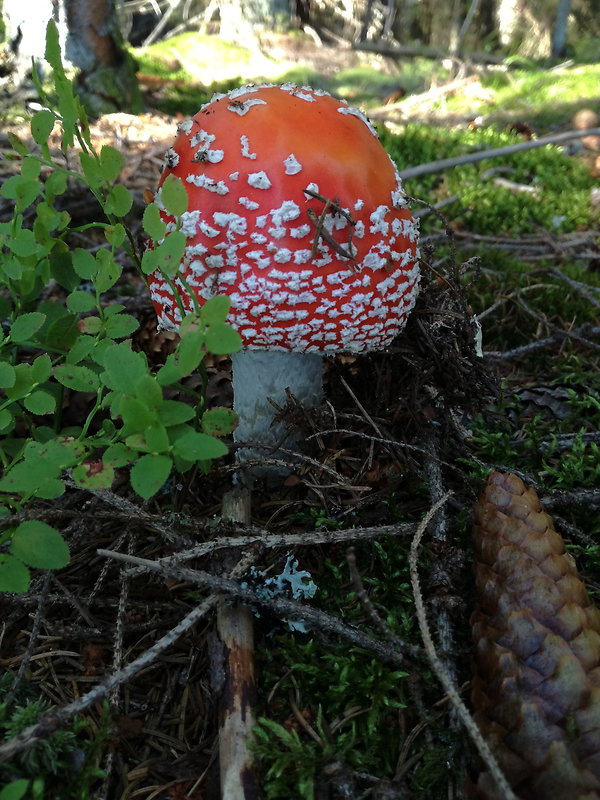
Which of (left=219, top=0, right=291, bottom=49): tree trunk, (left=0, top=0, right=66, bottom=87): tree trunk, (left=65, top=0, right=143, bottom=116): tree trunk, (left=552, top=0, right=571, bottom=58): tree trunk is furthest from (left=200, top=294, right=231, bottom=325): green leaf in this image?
(left=552, top=0, right=571, bottom=58): tree trunk

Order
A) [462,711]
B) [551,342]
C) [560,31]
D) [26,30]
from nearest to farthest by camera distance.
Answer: [462,711] < [551,342] < [26,30] < [560,31]

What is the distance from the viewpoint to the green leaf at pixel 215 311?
140 centimetres

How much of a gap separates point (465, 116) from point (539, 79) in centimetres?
212

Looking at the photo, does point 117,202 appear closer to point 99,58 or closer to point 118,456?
point 118,456

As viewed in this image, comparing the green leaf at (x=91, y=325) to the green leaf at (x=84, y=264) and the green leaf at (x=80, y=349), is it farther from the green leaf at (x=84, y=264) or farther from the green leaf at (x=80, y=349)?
the green leaf at (x=84, y=264)

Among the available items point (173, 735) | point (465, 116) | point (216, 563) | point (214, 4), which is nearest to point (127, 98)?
point (465, 116)

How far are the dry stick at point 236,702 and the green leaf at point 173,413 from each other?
0.49 metres

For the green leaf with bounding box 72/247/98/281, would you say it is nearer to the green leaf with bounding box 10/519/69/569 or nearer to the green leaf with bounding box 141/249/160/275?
the green leaf with bounding box 141/249/160/275

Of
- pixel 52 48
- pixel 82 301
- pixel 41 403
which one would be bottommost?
pixel 41 403

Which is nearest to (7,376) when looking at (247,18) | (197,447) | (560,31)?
(197,447)

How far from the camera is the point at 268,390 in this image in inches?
91.7

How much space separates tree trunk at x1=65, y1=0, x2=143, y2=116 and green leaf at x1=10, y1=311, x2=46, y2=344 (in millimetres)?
3903

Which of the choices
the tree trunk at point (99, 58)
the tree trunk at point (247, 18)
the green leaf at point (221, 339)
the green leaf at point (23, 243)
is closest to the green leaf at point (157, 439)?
the green leaf at point (221, 339)

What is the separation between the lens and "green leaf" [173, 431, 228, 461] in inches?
54.1
